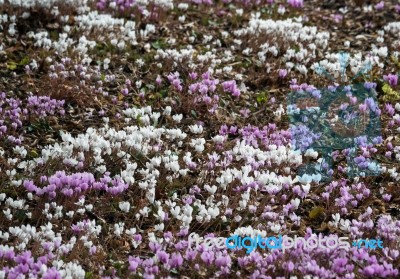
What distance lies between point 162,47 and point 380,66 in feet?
10.1

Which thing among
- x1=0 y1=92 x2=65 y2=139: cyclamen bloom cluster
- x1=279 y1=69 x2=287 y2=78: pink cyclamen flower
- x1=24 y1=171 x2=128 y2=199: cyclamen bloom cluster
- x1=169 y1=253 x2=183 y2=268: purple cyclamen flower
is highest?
x1=279 y1=69 x2=287 y2=78: pink cyclamen flower

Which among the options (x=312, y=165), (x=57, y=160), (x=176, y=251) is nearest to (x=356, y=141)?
(x=312, y=165)

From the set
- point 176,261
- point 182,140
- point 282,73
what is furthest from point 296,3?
point 176,261

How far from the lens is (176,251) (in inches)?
209

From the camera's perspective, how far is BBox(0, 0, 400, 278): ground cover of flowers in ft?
17.2

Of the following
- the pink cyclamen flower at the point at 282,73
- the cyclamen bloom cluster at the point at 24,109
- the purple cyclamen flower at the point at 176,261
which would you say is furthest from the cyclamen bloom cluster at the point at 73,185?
the pink cyclamen flower at the point at 282,73

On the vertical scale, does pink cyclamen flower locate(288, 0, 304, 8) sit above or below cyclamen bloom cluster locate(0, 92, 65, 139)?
above

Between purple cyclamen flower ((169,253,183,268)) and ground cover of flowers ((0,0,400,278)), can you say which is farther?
ground cover of flowers ((0,0,400,278))

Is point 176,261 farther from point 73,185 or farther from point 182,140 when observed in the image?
point 182,140

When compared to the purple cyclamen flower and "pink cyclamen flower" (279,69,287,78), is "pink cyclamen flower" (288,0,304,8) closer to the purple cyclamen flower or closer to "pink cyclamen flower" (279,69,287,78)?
"pink cyclamen flower" (279,69,287,78)

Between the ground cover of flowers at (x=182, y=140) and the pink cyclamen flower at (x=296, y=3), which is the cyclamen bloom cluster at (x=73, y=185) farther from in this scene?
the pink cyclamen flower at (x=296, y=3)

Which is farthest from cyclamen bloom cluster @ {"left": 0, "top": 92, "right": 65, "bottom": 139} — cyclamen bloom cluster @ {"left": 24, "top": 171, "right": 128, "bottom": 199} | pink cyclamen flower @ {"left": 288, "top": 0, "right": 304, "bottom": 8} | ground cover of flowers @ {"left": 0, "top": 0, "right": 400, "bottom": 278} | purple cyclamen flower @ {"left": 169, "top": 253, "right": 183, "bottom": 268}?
pink cyclamen flower @ {"left": 288, "top": 0, "right": 304, "bottom": 8}

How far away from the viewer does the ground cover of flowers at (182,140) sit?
5238mm

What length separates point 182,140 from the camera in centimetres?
726
